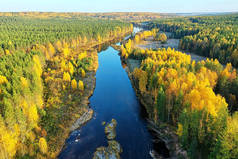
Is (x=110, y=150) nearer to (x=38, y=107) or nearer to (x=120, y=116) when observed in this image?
(x=120, y=116)

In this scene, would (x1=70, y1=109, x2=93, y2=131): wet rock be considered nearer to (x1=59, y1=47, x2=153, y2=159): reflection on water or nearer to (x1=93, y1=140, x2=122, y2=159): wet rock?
(x1=59, y1=47, x2=153, y2=159): reflection on water

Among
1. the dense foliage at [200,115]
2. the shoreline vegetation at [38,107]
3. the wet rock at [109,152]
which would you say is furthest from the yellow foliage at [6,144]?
the dense foliage at [200,115]

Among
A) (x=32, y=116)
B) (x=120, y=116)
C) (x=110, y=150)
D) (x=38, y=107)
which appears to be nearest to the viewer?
(x=110, y=150)

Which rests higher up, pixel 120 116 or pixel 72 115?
pixel 72 115

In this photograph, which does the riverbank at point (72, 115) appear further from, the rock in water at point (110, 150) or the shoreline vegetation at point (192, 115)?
the shoreline vegetation at point (192, 115)

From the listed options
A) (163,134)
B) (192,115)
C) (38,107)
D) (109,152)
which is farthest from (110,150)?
(38,107)

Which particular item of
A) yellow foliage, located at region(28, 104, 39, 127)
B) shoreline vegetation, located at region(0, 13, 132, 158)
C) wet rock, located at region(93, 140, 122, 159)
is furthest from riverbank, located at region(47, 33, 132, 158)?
wet rock, located at region(93, 140, 122, 159)
